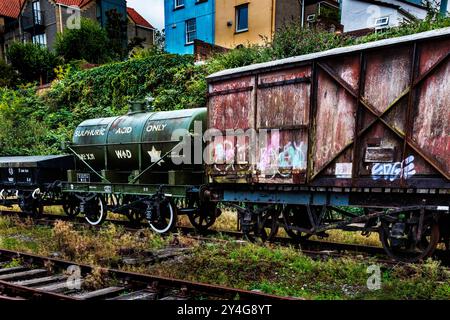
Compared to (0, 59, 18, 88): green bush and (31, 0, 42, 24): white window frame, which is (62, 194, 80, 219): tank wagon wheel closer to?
(0, 59, 18, 88): green bush

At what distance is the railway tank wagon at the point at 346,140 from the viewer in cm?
652

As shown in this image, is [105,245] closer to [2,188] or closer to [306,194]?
[306,194]

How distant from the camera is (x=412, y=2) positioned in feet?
80.1

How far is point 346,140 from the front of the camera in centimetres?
736

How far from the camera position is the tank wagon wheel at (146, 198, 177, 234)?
1027 cm

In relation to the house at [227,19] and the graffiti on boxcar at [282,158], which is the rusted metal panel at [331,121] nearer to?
the graffiti on boxcar at [282,158]

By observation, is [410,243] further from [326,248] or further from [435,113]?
[435,113]

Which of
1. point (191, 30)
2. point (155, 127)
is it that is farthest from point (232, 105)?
point (191, 30)

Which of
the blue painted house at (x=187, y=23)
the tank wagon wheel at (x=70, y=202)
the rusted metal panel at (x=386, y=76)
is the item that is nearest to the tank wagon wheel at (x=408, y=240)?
the rusted metal panel at (x=386, y=76)

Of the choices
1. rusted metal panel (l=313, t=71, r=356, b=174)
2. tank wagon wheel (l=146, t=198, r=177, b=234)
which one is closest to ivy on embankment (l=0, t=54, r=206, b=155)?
tank wagon wheel (l=146, t=198, r=177, b=234)

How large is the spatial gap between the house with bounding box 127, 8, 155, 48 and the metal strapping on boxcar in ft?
135
